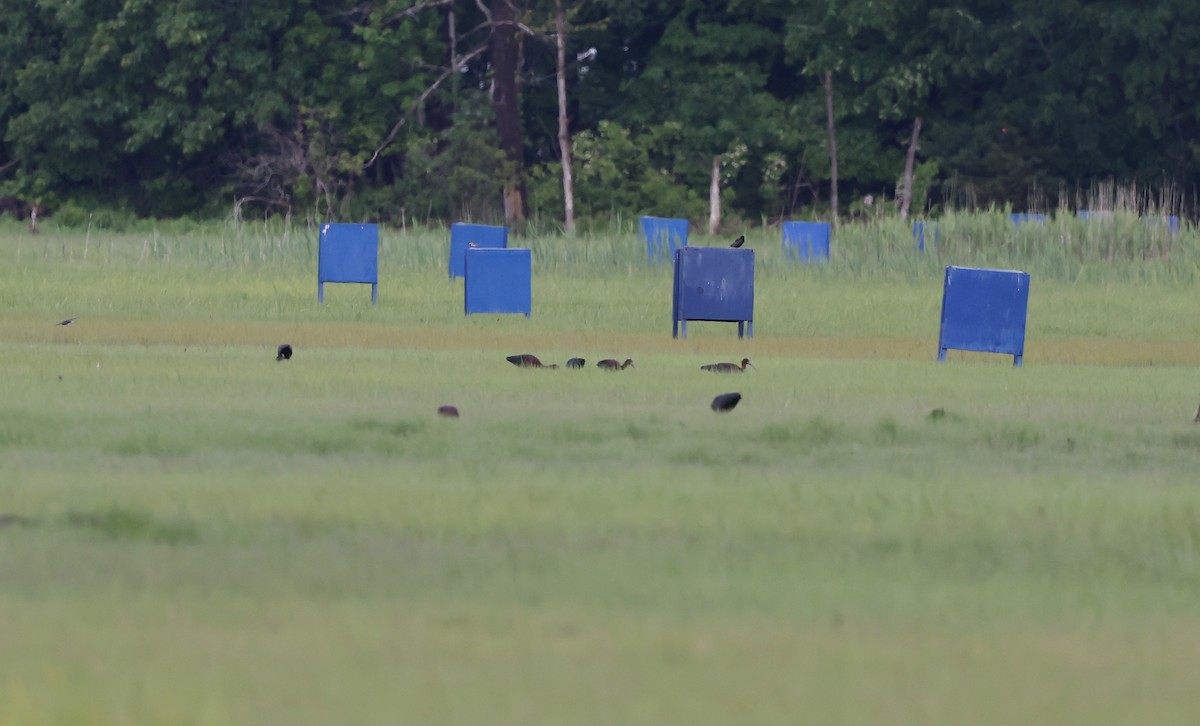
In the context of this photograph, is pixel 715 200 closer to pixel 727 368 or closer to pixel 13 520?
pixel 727 368

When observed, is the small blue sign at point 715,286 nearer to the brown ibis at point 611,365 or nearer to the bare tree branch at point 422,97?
the brown ibis at point 611,365

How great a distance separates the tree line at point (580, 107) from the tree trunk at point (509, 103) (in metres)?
0.08

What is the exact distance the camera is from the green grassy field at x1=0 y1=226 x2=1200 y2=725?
215 inches

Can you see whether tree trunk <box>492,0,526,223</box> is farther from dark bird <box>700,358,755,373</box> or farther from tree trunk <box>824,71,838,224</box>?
dark bird <box>700,358,755,373</box>

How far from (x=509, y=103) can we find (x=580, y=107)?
5.88m

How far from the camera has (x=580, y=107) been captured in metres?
62.3

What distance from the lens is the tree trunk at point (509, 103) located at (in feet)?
184

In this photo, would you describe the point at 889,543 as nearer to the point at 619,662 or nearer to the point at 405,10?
the point at 619,662

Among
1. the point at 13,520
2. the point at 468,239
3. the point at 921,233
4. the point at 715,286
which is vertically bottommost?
the point at 468,239

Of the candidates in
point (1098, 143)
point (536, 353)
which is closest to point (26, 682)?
point (536, 353)

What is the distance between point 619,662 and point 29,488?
3984 millimetres

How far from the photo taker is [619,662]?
5.75 meters

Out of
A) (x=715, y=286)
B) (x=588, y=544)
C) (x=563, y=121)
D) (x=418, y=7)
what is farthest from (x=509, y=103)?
(x=588, y=544)

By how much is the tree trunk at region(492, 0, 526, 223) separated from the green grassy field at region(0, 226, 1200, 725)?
3894 cm
